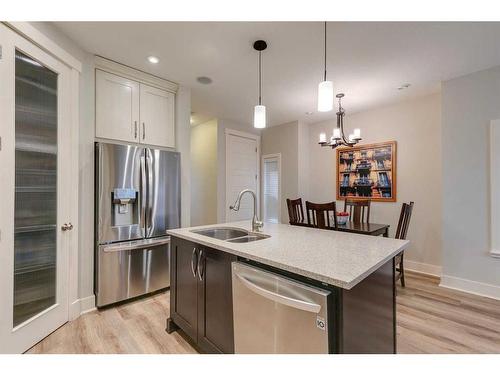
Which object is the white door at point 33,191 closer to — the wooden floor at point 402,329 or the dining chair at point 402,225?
the wooden floor at point 402,329

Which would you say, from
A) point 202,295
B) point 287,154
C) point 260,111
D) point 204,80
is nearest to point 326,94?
point 260,111

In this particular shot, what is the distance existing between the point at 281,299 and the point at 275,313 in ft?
0.41

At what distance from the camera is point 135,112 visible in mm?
2691

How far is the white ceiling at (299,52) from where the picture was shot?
198 cm

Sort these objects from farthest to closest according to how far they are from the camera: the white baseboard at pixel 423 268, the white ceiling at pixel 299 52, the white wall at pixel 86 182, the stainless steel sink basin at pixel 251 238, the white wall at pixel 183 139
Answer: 1. the white baseboard at pixel 423 268
2. the white wall at pixel 183 139
3. the white wall at pixel 86 182
4. the white ceiling at pixel 299 52
5. the stainless steel sink basin at pixel 251 238

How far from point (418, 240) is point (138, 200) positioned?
3.96 metres

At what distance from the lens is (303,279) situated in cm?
111

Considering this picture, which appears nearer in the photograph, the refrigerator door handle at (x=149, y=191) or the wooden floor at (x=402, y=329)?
the wooden floor at (x=402, y=329)

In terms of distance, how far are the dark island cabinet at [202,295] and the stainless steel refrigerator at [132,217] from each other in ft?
2.59

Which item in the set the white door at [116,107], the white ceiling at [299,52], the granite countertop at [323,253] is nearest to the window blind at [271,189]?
the white ceiling at [299,52]

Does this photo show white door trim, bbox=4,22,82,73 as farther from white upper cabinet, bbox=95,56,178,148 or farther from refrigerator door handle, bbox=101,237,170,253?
refrigerator door handle, bbox=101,237,170,253

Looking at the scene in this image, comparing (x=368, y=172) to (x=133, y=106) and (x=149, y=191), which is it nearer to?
(x=149, y=191)

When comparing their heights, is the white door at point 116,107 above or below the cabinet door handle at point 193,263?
above
